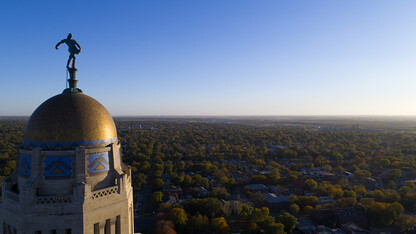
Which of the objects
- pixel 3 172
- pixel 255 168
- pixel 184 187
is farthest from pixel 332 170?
pixel 3 172

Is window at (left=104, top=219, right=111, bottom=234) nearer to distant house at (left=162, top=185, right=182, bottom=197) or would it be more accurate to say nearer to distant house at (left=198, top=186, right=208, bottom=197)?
distant house at (left=162, top=185, right=182, bottom=197)

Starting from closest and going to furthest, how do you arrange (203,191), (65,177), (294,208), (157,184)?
(65,177) → (294,208) → (203,191) → (157,184)

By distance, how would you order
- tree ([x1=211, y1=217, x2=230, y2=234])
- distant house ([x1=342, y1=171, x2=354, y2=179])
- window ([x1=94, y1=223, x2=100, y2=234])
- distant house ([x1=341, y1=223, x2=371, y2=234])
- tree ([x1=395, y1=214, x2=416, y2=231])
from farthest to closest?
distant house ([x1=342, y1=171, x2=354, y2=179]), tree ([x1=395, y1=214, x2=416, y2=231]), distant house ([x1=341, y1=223, x2=371, y2=234]), tree ([x1=211, y1=217, x2=230, y2=234]), window ([x1=94, y1=223, x2=100, y2=234])

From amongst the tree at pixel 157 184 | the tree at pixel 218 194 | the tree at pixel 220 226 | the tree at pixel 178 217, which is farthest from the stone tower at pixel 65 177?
the tree at pixel 157 184

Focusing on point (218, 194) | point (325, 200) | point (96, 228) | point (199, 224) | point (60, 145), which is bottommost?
point (325, 200)

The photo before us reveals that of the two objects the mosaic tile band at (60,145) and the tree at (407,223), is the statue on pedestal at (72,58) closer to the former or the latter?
the mosaic tile band at (60,145)

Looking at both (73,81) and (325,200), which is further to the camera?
(325,200)

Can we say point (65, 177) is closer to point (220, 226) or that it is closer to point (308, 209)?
point (220, 226)

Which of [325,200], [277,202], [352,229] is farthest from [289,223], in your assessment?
[325,200]

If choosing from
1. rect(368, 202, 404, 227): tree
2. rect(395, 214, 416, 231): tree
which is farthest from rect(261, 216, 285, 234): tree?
rect(395, 214, 416, 231): tree
